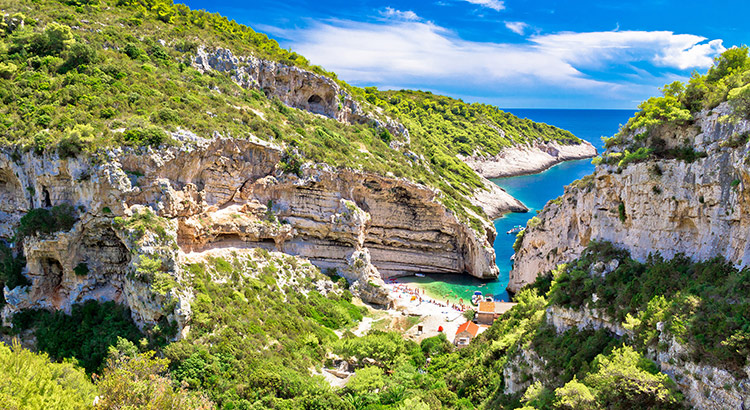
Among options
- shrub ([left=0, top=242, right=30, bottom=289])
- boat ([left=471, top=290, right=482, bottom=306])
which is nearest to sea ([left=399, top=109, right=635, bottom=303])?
boat ([left=471, top=290, right=482, bottom=306])

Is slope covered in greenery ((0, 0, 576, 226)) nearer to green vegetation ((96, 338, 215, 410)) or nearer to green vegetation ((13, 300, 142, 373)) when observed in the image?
green vegetation ((13, 300, 142, 373))

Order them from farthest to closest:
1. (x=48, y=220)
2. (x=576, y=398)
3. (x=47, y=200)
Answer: (x=47, y=200) → (x=48, y=220) → (x=576, y=398)

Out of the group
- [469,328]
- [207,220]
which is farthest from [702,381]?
[207,220]

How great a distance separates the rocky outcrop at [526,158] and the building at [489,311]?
72.0 meters

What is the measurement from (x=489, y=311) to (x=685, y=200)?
2244cm

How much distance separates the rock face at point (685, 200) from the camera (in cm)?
1783

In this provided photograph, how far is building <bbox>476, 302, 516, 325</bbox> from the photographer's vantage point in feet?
131

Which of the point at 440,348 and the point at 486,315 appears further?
the point at 486,315

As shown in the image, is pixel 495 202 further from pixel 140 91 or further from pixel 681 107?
pixel 681 107

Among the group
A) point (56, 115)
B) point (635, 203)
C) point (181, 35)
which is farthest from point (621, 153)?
point (181, 35)

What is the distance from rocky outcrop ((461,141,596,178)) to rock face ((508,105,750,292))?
85.4 meters

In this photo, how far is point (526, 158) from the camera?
433ft

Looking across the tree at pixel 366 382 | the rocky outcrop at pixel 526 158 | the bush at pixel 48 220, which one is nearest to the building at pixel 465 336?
the tree at pixel 366 382

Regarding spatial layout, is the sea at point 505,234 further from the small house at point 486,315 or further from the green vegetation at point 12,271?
the green vegetation at point 12,271
